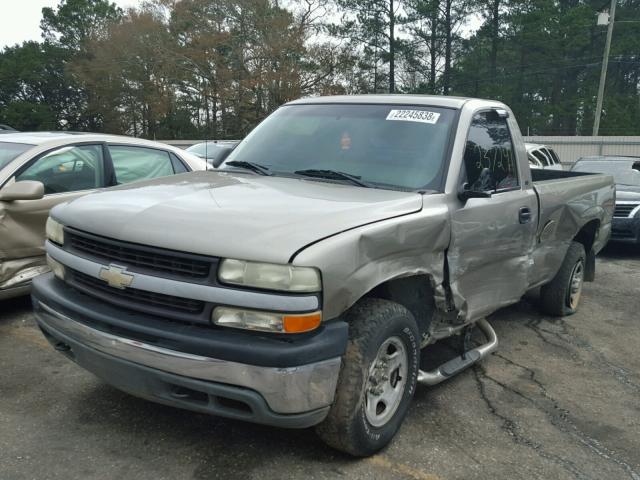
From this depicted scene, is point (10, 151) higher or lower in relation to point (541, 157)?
higher

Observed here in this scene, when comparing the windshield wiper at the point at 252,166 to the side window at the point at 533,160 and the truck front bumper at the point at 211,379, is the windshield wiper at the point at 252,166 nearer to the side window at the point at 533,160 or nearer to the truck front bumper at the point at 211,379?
the truck front bumper at the point at 211,379

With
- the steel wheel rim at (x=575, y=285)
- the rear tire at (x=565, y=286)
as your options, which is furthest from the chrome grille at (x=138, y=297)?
the steel wheel rim at (x=575, y=285)

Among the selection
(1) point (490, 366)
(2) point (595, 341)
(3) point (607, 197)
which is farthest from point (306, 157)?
(3) point (607, 197)

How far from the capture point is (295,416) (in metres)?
2.59

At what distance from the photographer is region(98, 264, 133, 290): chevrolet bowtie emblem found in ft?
8.96

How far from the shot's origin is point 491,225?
3.92 metres

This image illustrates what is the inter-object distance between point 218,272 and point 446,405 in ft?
6.48

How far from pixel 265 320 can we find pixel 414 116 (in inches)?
78.6

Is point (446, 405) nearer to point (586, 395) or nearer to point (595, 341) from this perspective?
point (586, 395)

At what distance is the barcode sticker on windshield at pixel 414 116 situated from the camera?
12.7ft

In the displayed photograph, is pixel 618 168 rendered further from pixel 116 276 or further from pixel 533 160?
pixel 116 276

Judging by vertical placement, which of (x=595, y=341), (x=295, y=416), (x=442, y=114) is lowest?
(x=595, y=341)

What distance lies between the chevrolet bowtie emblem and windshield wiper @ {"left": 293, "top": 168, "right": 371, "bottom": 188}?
1.38 metres

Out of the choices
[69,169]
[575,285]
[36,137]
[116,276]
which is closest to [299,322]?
[116,276]
